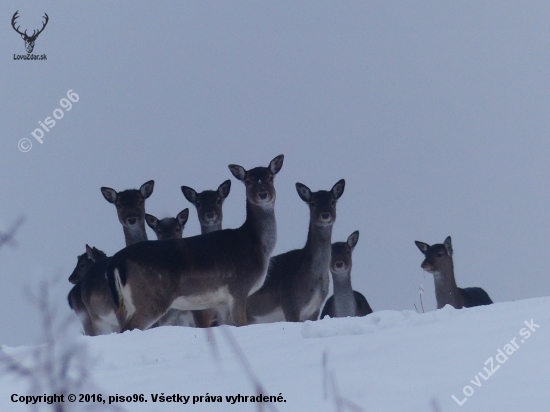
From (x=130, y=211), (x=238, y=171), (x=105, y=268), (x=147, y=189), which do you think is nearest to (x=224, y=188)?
(x=147, y=189)

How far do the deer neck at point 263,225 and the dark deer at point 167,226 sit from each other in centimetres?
199

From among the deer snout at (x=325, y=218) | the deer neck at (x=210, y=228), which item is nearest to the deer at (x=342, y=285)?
the deer snout at (x=325, y=218)

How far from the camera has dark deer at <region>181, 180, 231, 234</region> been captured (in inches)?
531

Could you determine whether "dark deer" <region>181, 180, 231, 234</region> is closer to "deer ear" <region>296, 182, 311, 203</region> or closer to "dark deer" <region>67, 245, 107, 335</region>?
"deer ear" <region>296, 182, 311, 203</region>

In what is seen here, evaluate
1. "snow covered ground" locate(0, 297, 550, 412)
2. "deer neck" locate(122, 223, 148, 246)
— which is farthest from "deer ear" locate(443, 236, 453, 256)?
"snow covered ground" locate(0, 297, 550, 412)

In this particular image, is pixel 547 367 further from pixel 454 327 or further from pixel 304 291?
pixel 304 291

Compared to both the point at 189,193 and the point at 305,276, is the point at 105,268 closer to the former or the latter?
the point at 189,193

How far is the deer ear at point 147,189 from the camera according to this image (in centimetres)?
1323

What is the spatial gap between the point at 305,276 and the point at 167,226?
247 cm

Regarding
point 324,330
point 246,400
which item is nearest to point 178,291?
point 324,330

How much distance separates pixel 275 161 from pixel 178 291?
2.75m

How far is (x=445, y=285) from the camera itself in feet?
47.2

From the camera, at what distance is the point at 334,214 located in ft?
41.8

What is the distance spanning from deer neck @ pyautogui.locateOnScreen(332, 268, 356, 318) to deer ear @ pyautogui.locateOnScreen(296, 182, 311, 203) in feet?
4.21
